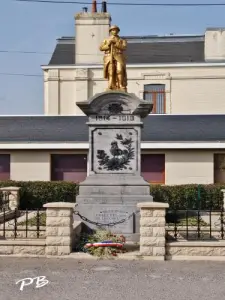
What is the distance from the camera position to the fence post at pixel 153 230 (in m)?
10.5

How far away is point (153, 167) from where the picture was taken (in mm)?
24000

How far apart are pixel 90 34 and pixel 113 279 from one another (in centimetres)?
2487

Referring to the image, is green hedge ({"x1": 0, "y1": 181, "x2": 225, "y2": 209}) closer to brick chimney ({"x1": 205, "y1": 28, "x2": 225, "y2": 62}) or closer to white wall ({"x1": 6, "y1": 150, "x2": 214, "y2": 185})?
white wall ({"x1": 6, "y1": 150, "x2": 214, "y2": 185})

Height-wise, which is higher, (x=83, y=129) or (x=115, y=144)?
(x=83, y=129)

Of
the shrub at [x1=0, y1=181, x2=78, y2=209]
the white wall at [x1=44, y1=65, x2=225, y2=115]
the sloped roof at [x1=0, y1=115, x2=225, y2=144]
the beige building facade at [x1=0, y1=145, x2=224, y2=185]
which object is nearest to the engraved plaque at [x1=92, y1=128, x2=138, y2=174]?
the shrub at [x1=0, y1=181, x2=78, y2=209]

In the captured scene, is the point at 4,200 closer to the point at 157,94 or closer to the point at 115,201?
the point at 115,201

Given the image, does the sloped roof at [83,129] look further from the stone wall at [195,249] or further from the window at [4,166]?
the stone wall at [195,249]

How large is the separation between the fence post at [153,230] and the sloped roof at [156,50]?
71.0 feet

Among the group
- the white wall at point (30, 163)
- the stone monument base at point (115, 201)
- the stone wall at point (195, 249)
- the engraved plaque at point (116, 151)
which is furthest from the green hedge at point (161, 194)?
the stone wall at point (195, 249)

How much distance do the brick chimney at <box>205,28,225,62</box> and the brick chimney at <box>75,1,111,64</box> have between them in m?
6.55

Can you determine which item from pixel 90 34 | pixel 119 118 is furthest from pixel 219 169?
pixel 90 34

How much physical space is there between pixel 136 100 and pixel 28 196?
28.1 ft

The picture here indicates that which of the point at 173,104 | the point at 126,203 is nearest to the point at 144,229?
the point at 126,203

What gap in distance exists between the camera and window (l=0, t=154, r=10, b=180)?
80.1 ft
